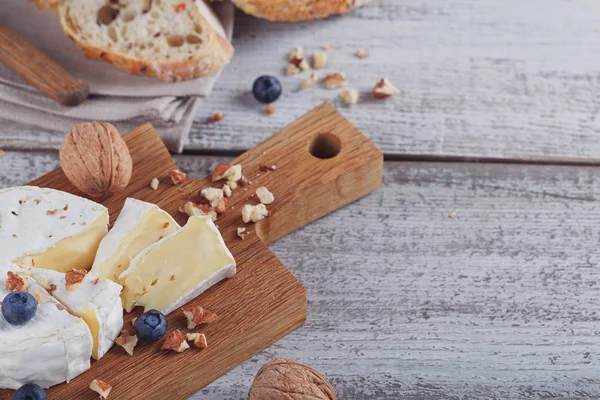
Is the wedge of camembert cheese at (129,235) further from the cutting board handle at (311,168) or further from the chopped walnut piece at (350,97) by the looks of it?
the chopped walnut piece at (350,97)

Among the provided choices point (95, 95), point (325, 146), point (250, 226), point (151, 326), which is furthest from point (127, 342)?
point (95, 95)

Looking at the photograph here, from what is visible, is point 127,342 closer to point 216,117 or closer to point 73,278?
point 73,278

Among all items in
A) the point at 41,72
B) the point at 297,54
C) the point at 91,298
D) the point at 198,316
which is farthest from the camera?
the point at 297,54

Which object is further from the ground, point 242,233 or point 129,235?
point 129,235

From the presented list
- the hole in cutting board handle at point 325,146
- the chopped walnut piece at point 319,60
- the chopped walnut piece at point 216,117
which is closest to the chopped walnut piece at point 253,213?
the hole in cutting board handle at point 325,146

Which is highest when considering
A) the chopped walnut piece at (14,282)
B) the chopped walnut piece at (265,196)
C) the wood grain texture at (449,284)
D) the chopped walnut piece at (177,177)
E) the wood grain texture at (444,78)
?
the chopped walnut piece at (14,282)

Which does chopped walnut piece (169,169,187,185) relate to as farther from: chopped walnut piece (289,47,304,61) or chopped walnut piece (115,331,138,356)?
chopped walnut piece (289,47,304,61)
